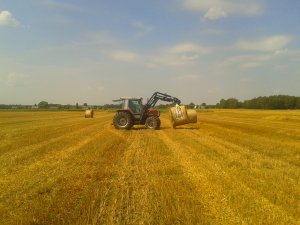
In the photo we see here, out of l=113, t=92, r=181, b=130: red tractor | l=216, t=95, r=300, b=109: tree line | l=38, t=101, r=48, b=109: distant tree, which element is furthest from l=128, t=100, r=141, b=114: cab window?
l=38, t=101, r=48, b=109: distant tree

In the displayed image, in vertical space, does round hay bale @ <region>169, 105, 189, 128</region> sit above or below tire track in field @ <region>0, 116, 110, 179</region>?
above

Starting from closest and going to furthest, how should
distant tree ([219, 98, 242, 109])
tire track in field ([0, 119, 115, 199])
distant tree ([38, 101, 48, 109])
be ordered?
1. tire track in field ([0, 119, 115, 199])
2. distant tree ([219, 98, 242, 109])
3. distant tree ([38, 101, 48, 109])

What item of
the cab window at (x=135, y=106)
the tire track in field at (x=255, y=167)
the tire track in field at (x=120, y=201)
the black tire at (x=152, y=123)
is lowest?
the tire track in field at (x=120, y=201)

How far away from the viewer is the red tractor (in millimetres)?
23156

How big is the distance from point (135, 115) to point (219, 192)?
1666cm

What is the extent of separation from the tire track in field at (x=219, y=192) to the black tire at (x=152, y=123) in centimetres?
1196

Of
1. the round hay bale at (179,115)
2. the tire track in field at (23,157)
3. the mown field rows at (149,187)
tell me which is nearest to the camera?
the mown field rows at (149,187)

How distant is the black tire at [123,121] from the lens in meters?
23.1

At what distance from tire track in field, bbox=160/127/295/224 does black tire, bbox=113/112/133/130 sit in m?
12.2

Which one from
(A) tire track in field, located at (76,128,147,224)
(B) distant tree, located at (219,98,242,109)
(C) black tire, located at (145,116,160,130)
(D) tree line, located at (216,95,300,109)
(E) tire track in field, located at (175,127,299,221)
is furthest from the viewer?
(B) distant tree, located at (219,98,242,109)

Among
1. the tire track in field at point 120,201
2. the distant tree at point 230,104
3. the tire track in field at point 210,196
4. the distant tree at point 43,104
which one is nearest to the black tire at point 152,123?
the tire track in field at point 210,196

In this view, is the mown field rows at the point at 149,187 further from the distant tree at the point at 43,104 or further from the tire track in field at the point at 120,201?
the distant tree at the point at 43,104

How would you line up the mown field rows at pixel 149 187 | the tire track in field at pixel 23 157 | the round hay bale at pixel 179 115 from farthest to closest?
the round hay bale at pixel 179 115
the tire track in field at pixel 23 157
the mown field rows at pixel 149 187

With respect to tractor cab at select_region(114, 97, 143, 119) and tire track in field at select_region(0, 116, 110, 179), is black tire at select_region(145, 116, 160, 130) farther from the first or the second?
tire track in field at select_region(0, 116, 110, 179)
